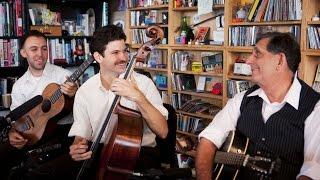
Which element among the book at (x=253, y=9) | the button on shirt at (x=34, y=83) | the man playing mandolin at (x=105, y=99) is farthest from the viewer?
the book at (x=253, y=9)

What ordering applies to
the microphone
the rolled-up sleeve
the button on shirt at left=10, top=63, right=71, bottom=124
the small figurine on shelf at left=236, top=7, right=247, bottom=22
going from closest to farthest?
the rolled-up sleeve < the microphone < the button on shirt at left=10, top=63, right=71, bottom=124 < the small figurine on shelf at left=236, top=7, right=247, bottom=22

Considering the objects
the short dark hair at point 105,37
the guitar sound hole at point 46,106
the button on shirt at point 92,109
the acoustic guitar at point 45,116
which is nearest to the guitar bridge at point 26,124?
the acoustic guitar at point 45,116

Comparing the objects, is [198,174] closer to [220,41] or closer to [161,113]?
[161,113]

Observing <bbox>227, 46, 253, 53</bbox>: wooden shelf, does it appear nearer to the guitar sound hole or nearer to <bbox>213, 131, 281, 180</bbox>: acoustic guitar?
<bbox>213, 131, 281, 180</bbox>: acoustic guitar

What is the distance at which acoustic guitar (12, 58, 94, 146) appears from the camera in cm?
287

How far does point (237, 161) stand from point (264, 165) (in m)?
0.15

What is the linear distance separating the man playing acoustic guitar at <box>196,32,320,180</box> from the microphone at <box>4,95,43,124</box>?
1.44 meters

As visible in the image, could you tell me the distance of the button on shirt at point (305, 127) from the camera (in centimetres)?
166

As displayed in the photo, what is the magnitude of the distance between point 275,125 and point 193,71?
2.03 m

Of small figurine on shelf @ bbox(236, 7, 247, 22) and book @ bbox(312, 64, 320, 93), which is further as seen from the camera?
small figurine on shelf @ bbox(236, 7, 247, 22)

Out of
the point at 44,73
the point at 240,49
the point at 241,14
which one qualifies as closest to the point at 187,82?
the point at 240,49

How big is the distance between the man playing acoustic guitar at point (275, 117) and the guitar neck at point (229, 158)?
0.05 m

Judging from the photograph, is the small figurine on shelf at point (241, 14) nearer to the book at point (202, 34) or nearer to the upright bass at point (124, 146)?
the book at point (202, 34)

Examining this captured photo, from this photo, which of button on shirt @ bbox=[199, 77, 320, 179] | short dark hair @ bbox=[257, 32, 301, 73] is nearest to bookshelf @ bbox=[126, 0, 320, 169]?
short dark hair @ bbox=[257, 32, 301, 73]
